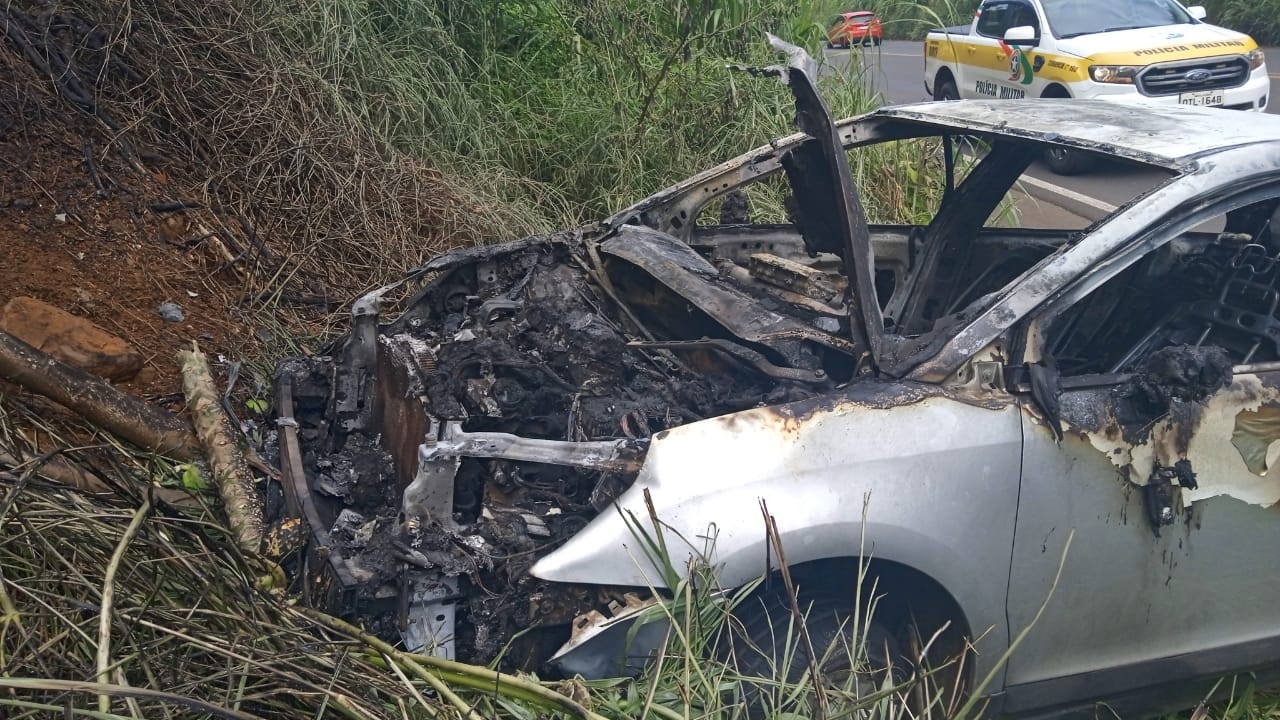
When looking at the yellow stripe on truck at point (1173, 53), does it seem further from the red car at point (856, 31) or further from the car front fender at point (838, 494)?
the car front fender at point (838, 494)

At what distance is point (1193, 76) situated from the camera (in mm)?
9461

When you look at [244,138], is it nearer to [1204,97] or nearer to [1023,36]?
[1023,36]

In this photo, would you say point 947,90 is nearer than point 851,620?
No

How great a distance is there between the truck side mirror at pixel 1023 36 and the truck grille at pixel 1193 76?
1.19m

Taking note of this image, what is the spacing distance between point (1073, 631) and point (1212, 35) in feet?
29.9

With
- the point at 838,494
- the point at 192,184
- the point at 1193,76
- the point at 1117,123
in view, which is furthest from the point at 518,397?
the point at 1193,76

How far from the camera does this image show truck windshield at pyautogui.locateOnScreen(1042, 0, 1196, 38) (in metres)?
10.0

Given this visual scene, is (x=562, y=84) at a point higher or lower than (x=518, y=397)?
higher

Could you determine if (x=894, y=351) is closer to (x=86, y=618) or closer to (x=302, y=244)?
(x=86, y=618)

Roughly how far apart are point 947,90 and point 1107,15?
241cm

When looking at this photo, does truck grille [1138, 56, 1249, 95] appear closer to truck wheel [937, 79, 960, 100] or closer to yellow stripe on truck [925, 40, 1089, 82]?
yellow stripe on truck [925, 40, 1089, 82]

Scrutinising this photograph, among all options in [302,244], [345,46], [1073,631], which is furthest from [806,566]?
[345,46]

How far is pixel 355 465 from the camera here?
3.15m

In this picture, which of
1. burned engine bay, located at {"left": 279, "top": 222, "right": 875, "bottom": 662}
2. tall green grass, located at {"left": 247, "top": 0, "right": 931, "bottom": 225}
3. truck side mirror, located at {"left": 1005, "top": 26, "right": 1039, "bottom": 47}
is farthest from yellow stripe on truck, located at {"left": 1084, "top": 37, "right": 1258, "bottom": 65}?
burned engine bay, located at {"left": 279, "top": 222, "right": 875, "bottom": 662}
